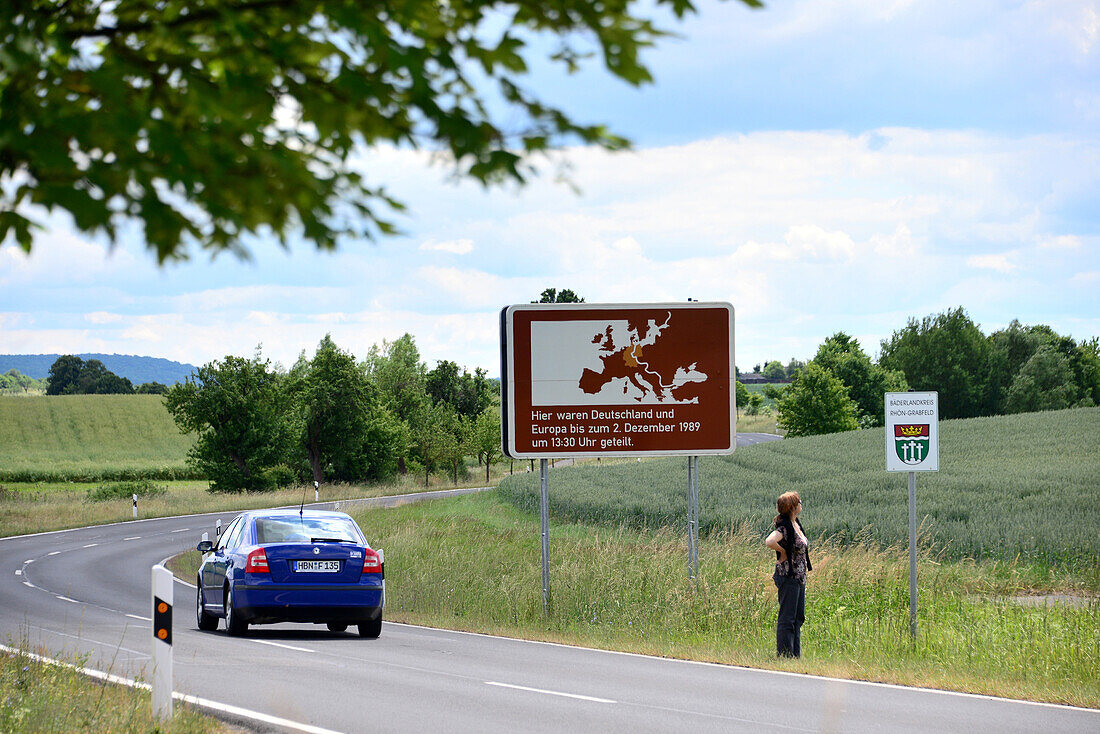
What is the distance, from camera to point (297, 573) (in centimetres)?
1281

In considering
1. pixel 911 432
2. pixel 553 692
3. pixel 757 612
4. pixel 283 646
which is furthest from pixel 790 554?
pixel 283 646

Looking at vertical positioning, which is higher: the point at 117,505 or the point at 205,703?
the point at 205,703

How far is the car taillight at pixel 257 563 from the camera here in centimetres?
1274

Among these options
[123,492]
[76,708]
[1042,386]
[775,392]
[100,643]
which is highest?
[1042,386]

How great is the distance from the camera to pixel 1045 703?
361 inches

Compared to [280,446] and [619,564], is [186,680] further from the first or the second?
[280,446]

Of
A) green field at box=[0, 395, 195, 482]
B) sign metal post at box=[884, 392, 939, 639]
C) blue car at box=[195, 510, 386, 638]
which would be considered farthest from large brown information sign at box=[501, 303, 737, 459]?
green field at box=[0, 395, 195, 482]

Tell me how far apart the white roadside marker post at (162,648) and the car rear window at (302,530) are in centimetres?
490

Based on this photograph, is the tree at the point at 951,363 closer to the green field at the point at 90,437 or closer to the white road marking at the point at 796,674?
the green field at the point at 90,437

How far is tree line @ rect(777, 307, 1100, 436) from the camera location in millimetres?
101312

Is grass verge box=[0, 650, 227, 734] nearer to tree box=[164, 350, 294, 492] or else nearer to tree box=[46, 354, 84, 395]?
tree box=[164, 350, 294, 492]

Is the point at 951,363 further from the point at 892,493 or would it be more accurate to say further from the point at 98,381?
the point at 98,381

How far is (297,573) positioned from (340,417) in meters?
51.8

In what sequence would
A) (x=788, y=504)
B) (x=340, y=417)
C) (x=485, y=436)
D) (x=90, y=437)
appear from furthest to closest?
(x=90, y=437), (x=485, y=436), (x=340, y=417), (x=788, y=504)
